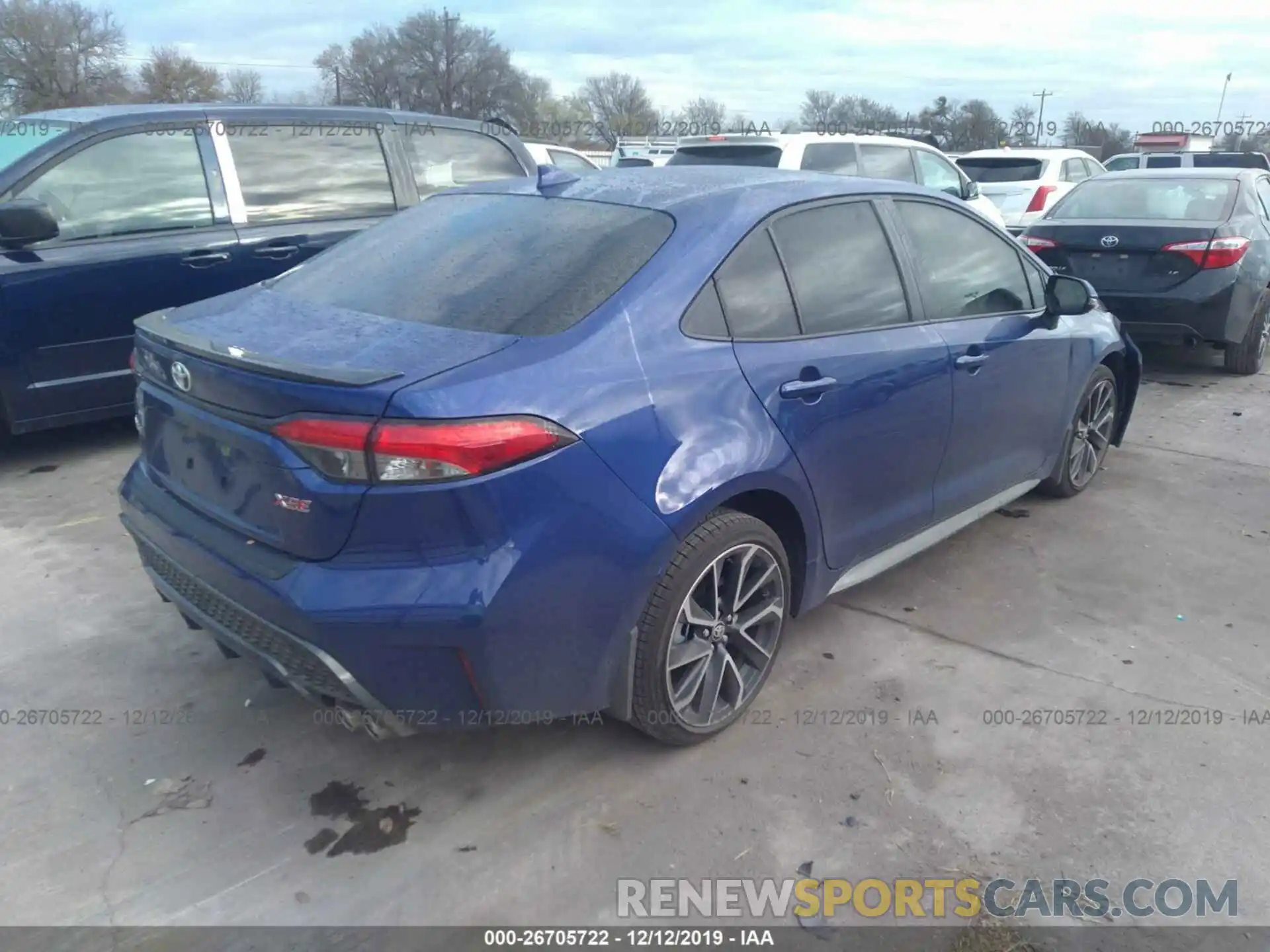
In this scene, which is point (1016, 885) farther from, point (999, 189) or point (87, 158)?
point (999, 189)

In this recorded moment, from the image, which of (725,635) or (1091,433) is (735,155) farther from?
(725,635)

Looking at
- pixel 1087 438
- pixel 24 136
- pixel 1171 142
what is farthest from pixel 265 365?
pixel 1171 142

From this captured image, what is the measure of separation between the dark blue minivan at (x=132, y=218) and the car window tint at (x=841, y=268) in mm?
3464

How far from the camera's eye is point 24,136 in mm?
5133

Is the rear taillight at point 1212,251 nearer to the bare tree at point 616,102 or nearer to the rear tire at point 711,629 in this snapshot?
the rear tire at point 711,629

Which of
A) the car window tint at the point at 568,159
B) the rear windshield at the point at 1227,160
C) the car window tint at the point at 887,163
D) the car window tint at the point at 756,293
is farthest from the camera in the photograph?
the rear windshield at the point at 1227,160

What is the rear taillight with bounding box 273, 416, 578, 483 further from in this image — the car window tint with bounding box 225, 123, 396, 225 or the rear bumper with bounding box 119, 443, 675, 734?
the car window tint with bounding box 225, 123, 396, 225

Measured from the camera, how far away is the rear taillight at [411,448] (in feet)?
7.53

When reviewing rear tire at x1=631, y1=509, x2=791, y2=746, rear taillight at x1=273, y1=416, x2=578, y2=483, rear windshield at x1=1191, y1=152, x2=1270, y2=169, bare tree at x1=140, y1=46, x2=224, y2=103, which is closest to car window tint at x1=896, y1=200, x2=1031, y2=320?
rear tire at x1=631, y1=509, x2=791, y2=746

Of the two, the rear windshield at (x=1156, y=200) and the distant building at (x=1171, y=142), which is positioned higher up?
the distant building at (x=1171, y=142)

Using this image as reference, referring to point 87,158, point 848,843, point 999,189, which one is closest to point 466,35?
point 999,189

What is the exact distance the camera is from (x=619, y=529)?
8.34ft

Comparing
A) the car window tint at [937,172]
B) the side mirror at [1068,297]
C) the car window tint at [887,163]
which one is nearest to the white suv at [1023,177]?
the car window tint at [937,172]

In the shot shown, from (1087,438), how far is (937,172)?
646cm
